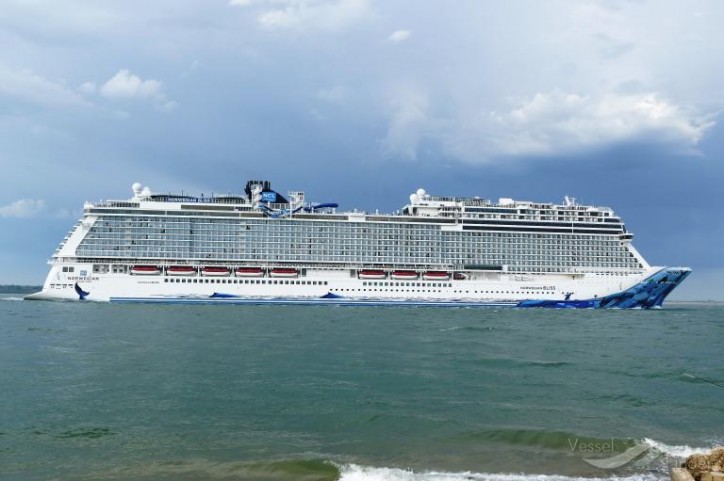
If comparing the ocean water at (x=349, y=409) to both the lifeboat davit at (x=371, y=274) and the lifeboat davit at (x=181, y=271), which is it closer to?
the lifeboat davit at (x=181, y=271)

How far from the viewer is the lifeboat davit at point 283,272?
57.4 m

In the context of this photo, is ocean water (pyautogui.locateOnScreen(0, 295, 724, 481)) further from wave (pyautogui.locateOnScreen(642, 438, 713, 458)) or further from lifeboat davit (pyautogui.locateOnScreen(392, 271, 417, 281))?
lifeboat davit (pyautogui.locateOnScreen(392, 271, 417, 281))

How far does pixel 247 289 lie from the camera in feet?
183

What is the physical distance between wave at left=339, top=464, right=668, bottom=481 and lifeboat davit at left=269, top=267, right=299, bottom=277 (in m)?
48.7

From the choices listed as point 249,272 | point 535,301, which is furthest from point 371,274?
point 535,301

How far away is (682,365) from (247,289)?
41871 millimetres

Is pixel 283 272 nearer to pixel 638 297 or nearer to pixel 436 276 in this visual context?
pixel 436 276

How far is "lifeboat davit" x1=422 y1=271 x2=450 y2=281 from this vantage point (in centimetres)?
5840

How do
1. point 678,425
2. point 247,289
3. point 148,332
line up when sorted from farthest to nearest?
point 247,289 → point 148,332 → point 678,425

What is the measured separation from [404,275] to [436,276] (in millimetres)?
3261

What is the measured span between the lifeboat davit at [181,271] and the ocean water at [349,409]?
31.3m

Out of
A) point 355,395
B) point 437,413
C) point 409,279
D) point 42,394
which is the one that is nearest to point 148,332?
point 42,394

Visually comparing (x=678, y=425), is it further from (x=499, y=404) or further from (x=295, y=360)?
(x=295, y=360)

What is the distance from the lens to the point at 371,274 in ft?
191
